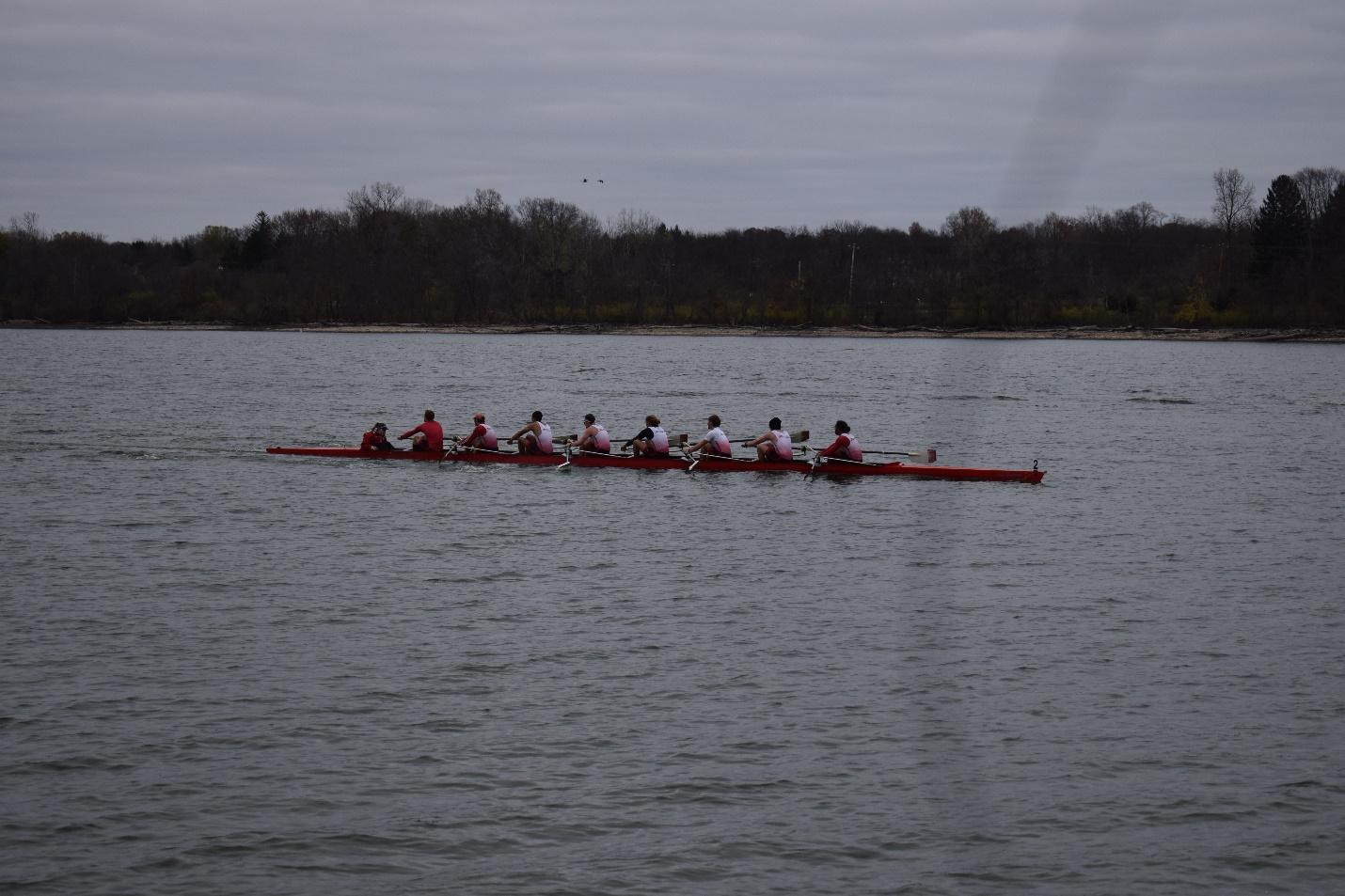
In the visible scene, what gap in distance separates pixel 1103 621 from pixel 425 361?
237ft

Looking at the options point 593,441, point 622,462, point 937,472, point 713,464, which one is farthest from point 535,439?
point 937,472

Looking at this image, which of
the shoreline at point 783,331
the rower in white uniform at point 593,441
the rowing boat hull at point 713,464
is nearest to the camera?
the rowing boat hull at point 713,464

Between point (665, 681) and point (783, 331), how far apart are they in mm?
98212

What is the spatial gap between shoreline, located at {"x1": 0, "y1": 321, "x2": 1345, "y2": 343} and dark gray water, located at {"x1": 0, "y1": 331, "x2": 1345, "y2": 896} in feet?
210

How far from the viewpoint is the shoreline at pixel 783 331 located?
9775cm

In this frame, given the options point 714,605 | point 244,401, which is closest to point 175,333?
point 244,401

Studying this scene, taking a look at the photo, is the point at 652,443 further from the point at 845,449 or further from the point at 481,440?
the point at 845,449

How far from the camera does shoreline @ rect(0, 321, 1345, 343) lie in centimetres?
9775

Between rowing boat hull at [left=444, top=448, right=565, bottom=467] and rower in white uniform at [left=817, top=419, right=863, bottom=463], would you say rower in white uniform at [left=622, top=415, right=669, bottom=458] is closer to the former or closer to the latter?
rowing boat hull at [left=444, top=448, right=565, bottom=467]

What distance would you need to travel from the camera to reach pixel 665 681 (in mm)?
14086

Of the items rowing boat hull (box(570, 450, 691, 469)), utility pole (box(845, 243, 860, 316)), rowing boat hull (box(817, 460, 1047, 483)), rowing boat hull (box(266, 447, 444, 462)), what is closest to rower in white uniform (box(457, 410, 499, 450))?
rowing boat hull (box(266, 447, 444, 462))

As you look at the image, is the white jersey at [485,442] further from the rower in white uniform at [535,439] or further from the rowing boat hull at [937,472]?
the rowing boat hull at [937,472]

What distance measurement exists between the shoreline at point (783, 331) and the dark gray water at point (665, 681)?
210ft

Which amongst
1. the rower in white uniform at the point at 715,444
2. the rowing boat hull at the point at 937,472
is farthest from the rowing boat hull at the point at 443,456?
the rowing boat hull at the point at 937,472
